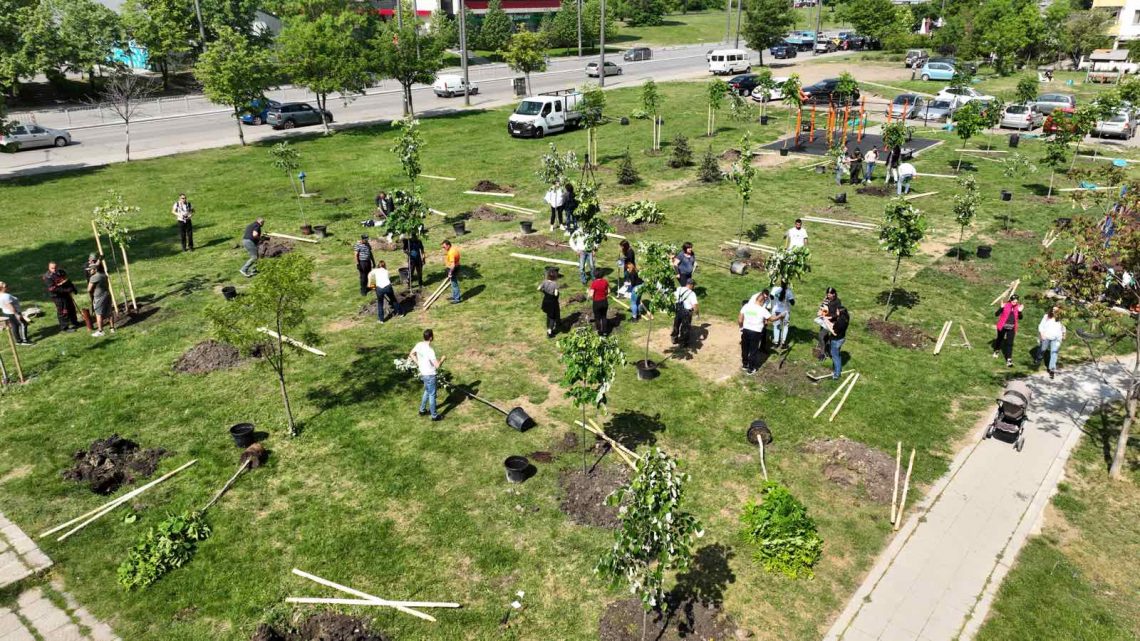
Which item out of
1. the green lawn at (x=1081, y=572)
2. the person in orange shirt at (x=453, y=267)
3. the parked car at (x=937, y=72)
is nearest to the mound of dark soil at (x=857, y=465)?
the green lawn at (x=1081, y=572)

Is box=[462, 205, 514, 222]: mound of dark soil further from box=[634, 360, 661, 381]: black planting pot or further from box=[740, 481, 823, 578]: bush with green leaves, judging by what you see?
box=[740, 481, 823, 578]: bush with green leaves

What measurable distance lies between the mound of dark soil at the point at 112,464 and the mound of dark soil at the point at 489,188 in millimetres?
18378

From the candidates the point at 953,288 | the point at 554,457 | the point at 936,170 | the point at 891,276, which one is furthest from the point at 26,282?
the point at 936,170

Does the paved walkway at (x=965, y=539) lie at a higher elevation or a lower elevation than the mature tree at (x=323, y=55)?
lower

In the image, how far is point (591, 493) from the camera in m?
11.3

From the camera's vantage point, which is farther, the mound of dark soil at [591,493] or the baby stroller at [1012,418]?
the baby stroller at [1012,418]

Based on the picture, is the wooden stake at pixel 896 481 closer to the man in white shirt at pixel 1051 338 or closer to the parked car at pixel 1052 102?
the man in white shirt at pixel 1051 338

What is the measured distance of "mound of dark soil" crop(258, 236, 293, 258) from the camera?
73.2 ft

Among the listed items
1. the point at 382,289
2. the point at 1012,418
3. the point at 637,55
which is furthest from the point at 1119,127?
the point at 637,55

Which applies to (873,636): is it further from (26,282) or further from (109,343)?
(26,282)

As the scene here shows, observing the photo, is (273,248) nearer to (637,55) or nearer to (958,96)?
(958,96)

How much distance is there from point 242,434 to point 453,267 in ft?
24.1

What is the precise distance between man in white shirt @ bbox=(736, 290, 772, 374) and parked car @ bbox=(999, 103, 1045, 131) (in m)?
33.0

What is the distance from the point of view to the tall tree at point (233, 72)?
112 feet
